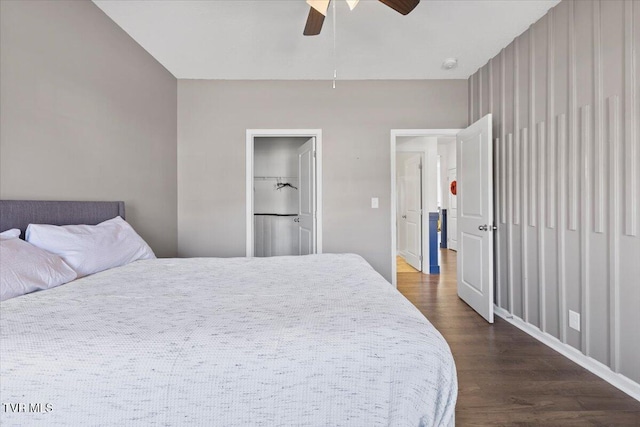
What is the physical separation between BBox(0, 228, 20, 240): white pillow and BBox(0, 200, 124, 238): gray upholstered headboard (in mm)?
46

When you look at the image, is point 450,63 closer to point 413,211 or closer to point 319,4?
point 319,4

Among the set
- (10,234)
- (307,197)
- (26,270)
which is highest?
(307,197)

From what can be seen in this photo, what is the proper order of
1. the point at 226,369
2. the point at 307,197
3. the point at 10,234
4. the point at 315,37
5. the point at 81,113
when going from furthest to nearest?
the point at 307,197, the point at 315,37, the point at 81,113, the point at 10,234, the point at 226,369

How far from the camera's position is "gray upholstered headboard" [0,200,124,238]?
1708 mm

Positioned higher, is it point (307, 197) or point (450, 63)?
point (450, 63)

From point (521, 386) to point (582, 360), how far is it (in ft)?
1.94

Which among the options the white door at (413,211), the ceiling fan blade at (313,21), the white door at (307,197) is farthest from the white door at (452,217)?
the ceiling fan blade at (313,21)

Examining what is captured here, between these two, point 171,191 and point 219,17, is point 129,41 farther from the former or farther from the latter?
point 171,191

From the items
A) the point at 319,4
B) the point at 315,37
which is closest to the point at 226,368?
the point at 319,4

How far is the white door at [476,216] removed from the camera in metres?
2.97

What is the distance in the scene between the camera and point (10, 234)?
166 centimetres

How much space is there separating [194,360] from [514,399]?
5.82 ft

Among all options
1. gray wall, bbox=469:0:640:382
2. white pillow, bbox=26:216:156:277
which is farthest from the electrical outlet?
white pillow, bbox=26:216:156:277

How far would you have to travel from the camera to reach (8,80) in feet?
5.72
